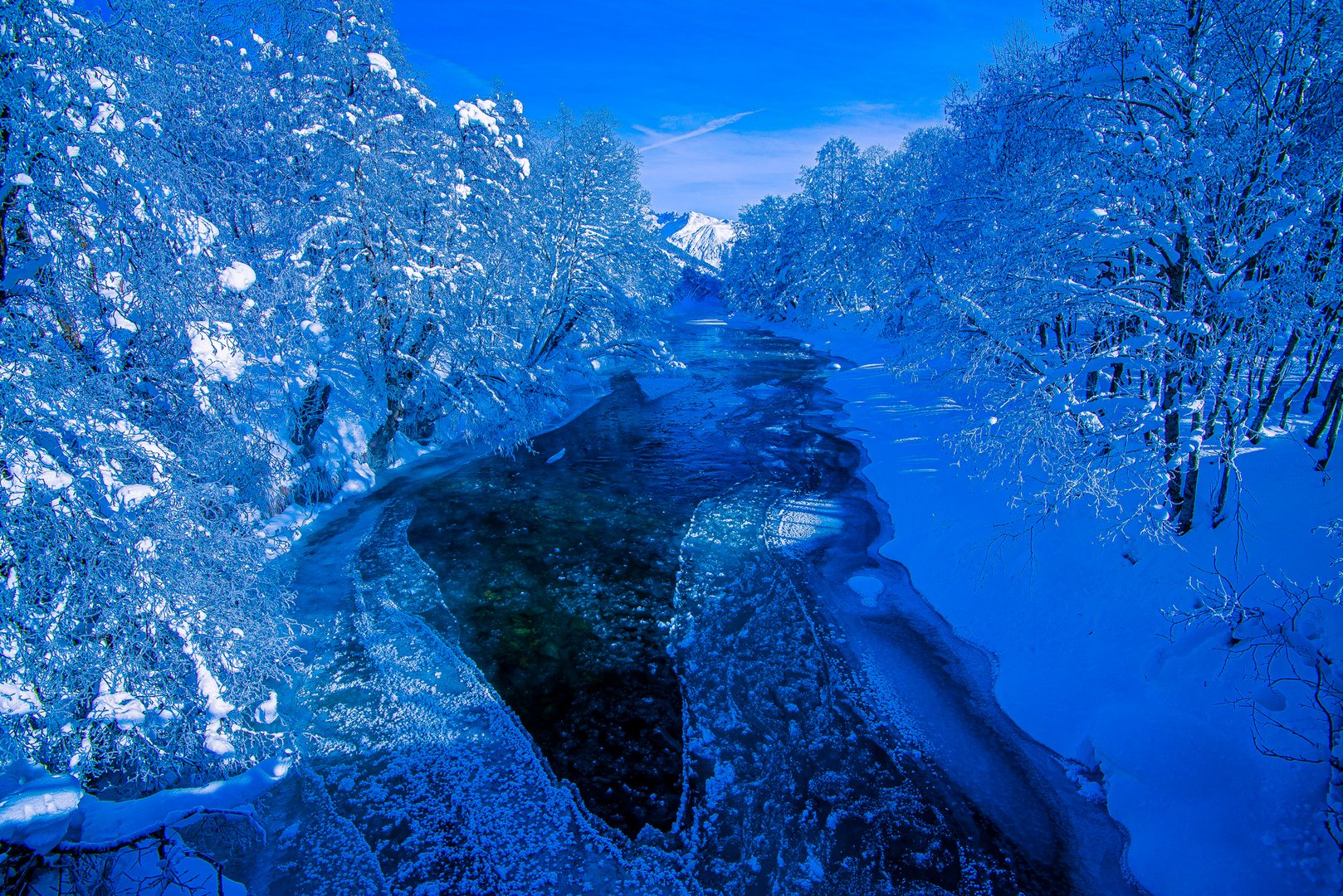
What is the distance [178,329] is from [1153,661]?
38.6 ft

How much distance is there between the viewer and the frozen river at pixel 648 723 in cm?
535

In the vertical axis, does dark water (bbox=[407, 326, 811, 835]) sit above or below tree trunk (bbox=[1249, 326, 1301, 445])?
below

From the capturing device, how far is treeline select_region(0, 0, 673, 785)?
4734mm

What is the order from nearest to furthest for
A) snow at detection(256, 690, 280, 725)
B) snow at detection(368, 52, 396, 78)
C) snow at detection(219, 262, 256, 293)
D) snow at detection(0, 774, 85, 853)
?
snow at detection(0, 774, 85, 853) < snow at detection(256, 690, 280, 725) < snow at detection(219, 262, 256, 293) < snow at detection(368, 52, 396, 78)

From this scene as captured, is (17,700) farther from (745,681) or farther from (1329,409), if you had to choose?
(1329,409)

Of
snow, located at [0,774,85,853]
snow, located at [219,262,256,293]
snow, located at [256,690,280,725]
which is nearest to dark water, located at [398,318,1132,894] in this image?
snow, located at [256,690,280,725]

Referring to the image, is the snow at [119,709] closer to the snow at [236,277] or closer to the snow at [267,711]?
the snow at [267,711]

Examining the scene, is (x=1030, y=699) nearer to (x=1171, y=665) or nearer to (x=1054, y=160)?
(x=1171, y=665)

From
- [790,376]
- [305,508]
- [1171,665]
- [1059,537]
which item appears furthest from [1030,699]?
[790,376]

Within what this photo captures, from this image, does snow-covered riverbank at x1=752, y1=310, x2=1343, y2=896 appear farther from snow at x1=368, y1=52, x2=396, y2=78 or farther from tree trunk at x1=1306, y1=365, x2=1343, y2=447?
snow at x1=368, y1=52, x2=396, y2=78

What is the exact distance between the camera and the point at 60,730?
4.75 metres

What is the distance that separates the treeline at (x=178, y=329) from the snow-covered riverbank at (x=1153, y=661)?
30.7 ft

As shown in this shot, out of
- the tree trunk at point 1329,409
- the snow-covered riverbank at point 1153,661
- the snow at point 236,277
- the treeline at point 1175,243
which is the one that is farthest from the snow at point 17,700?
the tree trunk at point 1329,409

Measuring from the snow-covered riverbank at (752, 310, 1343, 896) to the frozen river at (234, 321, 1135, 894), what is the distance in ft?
1.50
